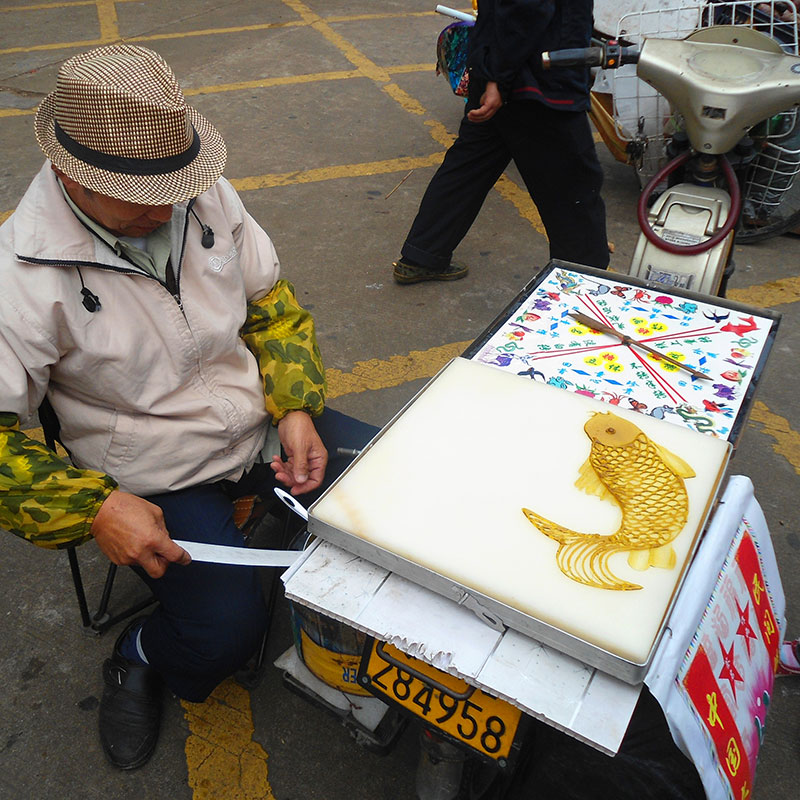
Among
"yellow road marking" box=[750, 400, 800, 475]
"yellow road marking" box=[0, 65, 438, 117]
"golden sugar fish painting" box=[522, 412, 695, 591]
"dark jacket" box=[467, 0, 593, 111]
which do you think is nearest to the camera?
"golden sugar fish painting" box=[522, 412, 695, 591]

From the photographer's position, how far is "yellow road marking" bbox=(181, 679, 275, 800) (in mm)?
1733

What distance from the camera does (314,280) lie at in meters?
3.52

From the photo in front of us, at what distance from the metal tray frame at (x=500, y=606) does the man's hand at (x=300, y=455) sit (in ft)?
1.59

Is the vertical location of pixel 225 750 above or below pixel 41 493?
below

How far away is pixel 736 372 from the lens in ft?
5.14

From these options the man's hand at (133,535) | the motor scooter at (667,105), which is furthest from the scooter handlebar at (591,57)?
the man's hand at (133,535)

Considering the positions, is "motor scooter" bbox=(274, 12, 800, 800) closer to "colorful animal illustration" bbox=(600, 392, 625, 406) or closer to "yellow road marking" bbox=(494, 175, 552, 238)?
"colorful animal illustration" bbox=(600, 392, 625, 406)

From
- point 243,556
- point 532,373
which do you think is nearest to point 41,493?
point 243,556

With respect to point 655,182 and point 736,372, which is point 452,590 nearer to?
point 736,372

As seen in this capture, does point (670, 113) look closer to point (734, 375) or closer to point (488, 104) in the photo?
point (488, 104)

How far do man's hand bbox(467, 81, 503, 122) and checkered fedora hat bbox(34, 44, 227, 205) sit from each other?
1540 mm

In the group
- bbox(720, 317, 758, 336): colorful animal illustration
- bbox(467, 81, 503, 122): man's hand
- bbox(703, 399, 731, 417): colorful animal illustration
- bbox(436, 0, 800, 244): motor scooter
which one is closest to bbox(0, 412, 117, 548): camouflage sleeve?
bbox(703, 399, 731, 417): colorful animal illustration

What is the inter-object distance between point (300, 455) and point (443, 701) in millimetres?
702

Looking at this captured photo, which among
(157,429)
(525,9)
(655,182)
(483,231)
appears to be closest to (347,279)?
(483,231)
